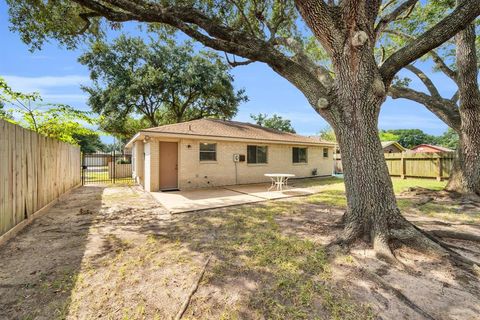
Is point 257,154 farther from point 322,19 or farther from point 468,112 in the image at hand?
point 322,19

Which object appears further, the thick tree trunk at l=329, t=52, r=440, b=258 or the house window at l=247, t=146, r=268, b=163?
the house window at l=247, t=146, r=268, b=163

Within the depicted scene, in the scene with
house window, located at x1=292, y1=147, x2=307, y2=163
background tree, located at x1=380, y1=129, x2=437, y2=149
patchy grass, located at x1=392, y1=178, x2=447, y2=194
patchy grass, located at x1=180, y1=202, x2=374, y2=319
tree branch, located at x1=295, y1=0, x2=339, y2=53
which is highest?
background tree, located at x1=380, y1=129, x2=437, y2=149

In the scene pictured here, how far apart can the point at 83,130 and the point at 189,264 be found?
10.7m

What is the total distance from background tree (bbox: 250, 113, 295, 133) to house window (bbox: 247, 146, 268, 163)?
29.5m

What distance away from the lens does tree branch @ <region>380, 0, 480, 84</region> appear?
10.7 feet

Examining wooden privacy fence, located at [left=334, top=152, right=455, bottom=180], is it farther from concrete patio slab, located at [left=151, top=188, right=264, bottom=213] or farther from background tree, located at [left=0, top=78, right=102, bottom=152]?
background tree, located at [left=0, top=78, right=102, bottom=152]

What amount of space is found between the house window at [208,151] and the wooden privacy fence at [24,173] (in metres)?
5.51

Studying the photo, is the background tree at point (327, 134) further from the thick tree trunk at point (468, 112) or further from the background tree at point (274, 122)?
the thick tree trunk at point (468, 112)

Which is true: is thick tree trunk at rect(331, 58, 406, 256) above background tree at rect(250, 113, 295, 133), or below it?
below

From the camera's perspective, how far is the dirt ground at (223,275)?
2291mm

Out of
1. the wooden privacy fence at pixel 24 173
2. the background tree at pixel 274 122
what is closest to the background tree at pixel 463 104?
the wooden privacy fence at pixel 24 173

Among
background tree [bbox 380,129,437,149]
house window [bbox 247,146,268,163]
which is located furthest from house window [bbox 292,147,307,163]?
background tree [bbox 380,129,437,149]

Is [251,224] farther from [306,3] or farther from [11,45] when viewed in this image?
[11,45]

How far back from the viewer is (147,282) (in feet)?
9.24
